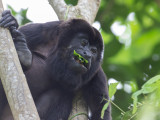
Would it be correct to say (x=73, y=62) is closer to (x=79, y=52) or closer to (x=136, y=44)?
(x=79, y=52)

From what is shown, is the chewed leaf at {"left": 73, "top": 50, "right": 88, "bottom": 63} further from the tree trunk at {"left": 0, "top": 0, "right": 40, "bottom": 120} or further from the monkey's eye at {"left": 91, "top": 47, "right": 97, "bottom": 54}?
the tree trunk at {"left": 0, "top": 0, "right": 40, "bottom": 120}

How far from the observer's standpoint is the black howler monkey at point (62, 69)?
3.06 meters

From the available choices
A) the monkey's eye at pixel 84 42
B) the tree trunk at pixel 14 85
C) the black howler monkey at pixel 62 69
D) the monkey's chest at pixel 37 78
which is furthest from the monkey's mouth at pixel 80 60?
the tree trunk at pixel 14 85

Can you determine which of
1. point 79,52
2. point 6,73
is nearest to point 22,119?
point 6,73

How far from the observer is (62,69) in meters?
3.15

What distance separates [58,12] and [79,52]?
780 mm

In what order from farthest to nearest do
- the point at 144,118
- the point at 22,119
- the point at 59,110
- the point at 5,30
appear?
the point at 59,110, the point at 5,30, the point at 22,119, the point at 144,118

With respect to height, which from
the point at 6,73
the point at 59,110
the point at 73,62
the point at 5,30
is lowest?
the point at 59,110

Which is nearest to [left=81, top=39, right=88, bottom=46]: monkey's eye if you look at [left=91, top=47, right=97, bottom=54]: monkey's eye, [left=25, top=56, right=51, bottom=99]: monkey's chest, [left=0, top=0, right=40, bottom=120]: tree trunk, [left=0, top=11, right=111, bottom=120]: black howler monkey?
[left=0, top=11, right=111, bottom=120]: black howler monkey

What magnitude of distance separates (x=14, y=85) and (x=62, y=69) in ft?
4.34

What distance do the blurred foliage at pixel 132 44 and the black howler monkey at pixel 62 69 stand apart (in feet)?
0.79

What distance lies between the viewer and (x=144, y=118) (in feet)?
2.95

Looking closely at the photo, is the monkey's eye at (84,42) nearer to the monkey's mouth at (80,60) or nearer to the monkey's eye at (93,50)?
the monkey's eye at (93,50)

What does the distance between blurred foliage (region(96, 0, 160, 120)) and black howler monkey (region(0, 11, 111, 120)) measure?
0.79 feet
